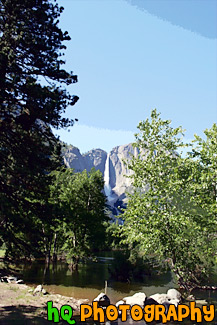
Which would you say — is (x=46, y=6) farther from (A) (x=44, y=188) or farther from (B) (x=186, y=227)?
(B) (x=186, y=227)

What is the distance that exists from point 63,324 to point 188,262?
327 inches

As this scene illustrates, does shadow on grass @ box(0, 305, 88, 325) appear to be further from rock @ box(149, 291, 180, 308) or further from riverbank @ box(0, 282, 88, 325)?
rock @ box(149, 291, 180, 308)

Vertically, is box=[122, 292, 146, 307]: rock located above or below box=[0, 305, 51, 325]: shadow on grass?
below

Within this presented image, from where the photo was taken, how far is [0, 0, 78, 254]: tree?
40.4ft

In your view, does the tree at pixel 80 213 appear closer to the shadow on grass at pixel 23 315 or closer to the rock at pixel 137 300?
the rock at pixel 137 300

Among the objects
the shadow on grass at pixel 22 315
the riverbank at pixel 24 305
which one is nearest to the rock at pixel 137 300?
the riverbank at pixel 24 305

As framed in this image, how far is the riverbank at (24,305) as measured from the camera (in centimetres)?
1286

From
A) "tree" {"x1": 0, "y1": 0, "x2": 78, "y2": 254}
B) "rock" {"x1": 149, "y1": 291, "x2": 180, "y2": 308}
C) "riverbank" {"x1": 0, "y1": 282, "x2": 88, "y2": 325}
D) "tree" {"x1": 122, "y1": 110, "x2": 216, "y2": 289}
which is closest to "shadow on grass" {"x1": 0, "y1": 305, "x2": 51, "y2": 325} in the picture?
"riverbank" {"x1": 0, "y1": 282, "x2": 88, "y2": 325}

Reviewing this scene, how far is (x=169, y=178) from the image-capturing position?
644 inches

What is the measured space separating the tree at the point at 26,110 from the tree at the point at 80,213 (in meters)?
18.9

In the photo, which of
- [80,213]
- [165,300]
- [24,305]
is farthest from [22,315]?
[80,213]

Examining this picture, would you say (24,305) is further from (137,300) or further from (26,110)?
(26,110)

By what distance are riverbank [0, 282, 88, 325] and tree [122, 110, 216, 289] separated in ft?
21.8

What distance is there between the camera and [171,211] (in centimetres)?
1538
